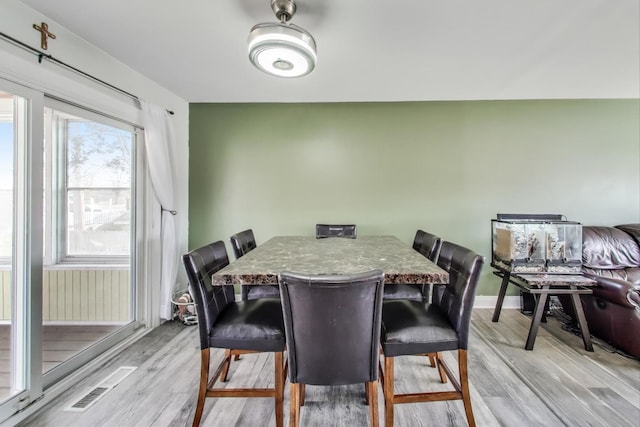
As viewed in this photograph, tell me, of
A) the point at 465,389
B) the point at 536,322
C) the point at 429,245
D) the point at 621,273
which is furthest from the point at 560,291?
the point at 465,389

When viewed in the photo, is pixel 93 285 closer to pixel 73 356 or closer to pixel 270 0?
pixel 73 356

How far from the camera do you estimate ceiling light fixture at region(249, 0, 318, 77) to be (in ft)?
4.44

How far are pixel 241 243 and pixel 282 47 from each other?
1.39 metres

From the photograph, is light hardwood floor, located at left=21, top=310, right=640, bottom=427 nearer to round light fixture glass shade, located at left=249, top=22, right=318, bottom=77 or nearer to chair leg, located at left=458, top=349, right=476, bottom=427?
chair leg, located at left=458, top=349, right=476, bottom=427

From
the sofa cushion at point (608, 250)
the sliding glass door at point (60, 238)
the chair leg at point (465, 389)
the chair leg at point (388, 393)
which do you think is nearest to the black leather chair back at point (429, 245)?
the chair leg at point (465, 389)

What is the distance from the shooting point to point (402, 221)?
3.26m

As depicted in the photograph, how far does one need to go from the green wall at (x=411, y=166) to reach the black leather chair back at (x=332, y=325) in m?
2.22

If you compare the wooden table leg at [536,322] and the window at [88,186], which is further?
the wooden table leg at [536,322]

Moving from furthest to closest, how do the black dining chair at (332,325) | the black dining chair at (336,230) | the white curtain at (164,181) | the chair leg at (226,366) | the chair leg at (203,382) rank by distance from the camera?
the black dining chair at (336,230) < the white curtain at (164,181) < the chair leg at (226,366) < the chair leg at (203,382) < the black dining chair at (332,325)

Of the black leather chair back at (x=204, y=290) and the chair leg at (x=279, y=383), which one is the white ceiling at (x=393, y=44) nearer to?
the black leather chair back at (x=204, y=290)

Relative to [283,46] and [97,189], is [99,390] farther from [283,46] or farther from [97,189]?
[283,46]

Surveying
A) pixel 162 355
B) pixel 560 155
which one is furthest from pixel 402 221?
pixel 162 355

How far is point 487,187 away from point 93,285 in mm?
4231

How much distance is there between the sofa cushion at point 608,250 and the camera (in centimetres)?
266
